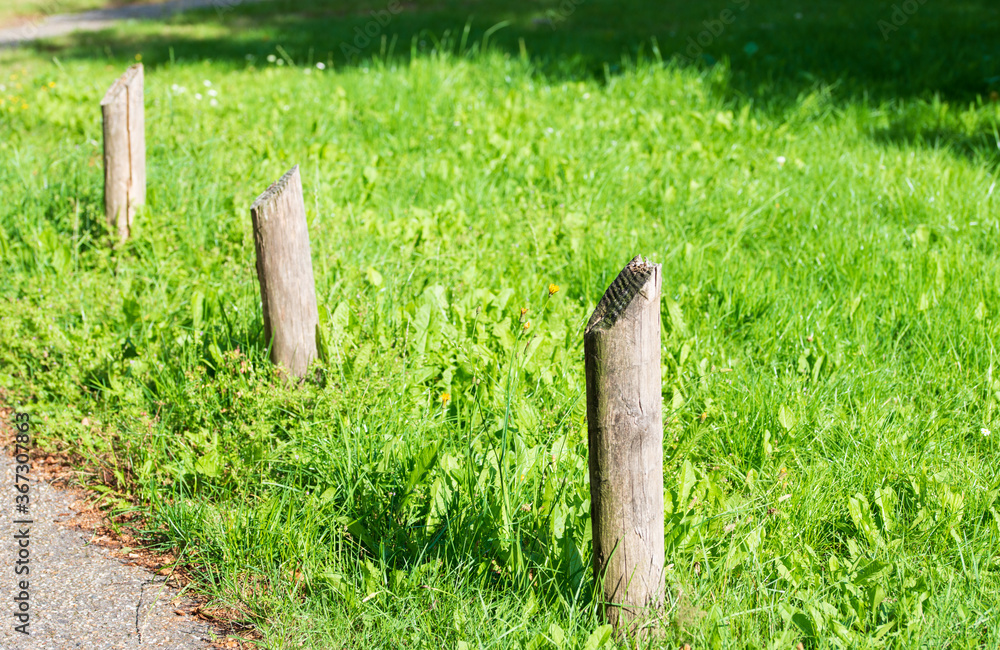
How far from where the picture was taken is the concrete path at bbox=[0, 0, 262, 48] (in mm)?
10852

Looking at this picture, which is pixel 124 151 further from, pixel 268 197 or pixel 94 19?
pixel 94 19

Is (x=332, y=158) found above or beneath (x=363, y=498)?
above

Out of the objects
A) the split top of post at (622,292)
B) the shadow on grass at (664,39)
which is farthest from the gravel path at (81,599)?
the shadow on grass at (664,39)

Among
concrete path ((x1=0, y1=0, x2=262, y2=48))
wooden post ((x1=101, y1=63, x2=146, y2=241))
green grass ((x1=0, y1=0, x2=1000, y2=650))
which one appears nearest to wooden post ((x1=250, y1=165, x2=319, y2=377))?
green grass ((x1=0, y1=0, x2=1000, y2=650))

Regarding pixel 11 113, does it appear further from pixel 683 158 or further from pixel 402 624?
pixel 402 624

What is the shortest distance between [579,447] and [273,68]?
6.62 m

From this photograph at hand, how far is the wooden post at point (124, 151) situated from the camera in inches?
164

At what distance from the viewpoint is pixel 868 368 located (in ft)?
11.0

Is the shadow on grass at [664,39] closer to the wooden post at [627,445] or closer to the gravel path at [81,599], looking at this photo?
the wooden post at [627,445]

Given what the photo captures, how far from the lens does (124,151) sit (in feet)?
13.9

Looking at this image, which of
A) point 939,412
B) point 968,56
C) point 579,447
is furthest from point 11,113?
point 968,56

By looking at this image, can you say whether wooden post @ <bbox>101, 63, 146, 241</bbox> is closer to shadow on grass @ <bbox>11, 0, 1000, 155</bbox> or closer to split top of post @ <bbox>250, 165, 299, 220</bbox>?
split top of post @ <bbox>250, 165, 299, 220</bbox>

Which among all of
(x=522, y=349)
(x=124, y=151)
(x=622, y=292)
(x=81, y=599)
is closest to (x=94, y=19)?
(x=124, y=151)

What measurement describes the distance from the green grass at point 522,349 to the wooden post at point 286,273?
113mm
